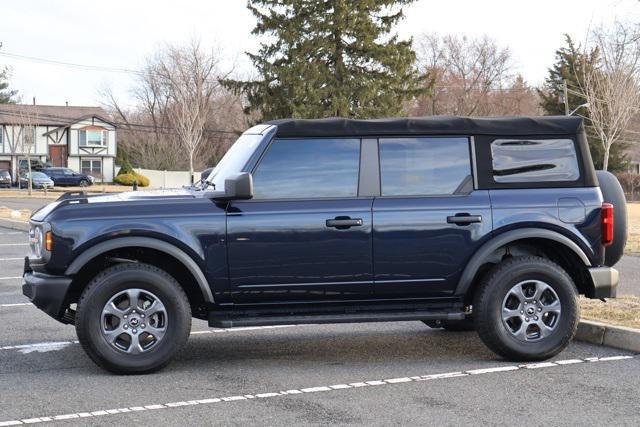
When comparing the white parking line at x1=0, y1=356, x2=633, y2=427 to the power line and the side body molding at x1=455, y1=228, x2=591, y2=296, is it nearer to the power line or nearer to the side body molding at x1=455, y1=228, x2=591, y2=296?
the side body molding at x1=455, y1=228, x2=591, y2=296

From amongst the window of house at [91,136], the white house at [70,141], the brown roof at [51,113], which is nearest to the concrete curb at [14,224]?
the brown roof at [51,113]

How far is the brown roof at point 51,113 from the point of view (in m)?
75.4

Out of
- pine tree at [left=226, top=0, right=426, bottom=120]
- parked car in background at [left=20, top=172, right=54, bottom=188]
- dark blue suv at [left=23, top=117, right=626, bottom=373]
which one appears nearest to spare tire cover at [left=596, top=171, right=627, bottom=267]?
dark blue suv at [left=23, top=117, right=626, bottom=373]

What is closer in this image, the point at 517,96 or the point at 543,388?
the point at 543,388

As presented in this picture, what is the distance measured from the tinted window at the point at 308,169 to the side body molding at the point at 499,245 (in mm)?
1074

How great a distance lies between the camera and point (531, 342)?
22.7ft

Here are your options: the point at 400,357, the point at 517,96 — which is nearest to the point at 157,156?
the point at 517,96

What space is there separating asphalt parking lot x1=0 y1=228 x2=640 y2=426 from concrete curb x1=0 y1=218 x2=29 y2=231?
16.4m

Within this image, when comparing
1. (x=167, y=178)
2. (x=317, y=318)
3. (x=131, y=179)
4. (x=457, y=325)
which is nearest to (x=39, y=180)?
(x=131, y=179)

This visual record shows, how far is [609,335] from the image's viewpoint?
7547mm

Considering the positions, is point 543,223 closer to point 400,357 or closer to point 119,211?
point 400,357

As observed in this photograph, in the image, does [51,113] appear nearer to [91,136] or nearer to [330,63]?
[91,136]

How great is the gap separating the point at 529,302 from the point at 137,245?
3.07 meters

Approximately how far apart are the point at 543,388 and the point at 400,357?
1.44 m
